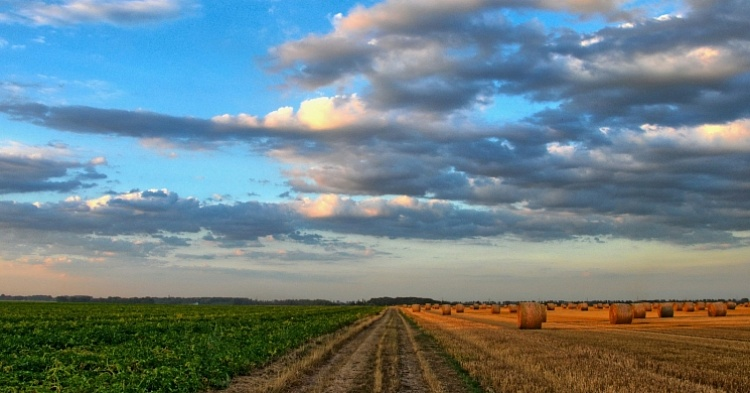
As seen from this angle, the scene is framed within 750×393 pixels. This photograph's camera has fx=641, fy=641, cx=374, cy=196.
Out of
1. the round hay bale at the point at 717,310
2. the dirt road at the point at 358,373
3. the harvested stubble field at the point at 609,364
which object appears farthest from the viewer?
the round hay bale at the point at 717,310

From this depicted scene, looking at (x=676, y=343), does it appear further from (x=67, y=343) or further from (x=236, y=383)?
(x=67, y=343)

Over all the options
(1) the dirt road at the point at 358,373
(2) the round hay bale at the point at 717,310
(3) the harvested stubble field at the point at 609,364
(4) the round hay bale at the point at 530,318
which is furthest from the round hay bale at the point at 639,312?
(1) the dirt road at the point at 358,373

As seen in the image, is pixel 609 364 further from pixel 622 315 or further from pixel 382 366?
pixel 622 315

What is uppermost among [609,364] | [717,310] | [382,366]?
[609,364]

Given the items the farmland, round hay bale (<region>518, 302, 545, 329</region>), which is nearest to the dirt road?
the farmland

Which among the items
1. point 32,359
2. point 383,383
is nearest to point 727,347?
point 383,383

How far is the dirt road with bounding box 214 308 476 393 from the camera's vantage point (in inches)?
631

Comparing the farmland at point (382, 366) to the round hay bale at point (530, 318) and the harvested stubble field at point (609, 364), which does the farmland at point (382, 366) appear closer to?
the harvested stubble field at point (609, 364)

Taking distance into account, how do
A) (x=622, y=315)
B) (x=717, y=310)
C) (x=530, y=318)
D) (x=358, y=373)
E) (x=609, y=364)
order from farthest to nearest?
1. (x=717, y=310)
2. (x=622, y=315)
3. (x=530, y=318)
4. (x=358, y=373)
5. (x=609, y=364)

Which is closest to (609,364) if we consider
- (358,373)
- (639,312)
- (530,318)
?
(358,373)

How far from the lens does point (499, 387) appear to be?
49.7 ft

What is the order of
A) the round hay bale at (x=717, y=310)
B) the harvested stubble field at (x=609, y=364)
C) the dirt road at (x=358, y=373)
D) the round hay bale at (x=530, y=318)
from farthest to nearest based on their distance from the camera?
the round hay bale at (x=717, y=310)
the round hay bale at (x=530, y=318)
the dirt road at (x=358, y=373)
the harvested stubble field at (x=609, y=364)

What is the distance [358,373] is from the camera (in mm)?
19109

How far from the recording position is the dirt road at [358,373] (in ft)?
52.6
